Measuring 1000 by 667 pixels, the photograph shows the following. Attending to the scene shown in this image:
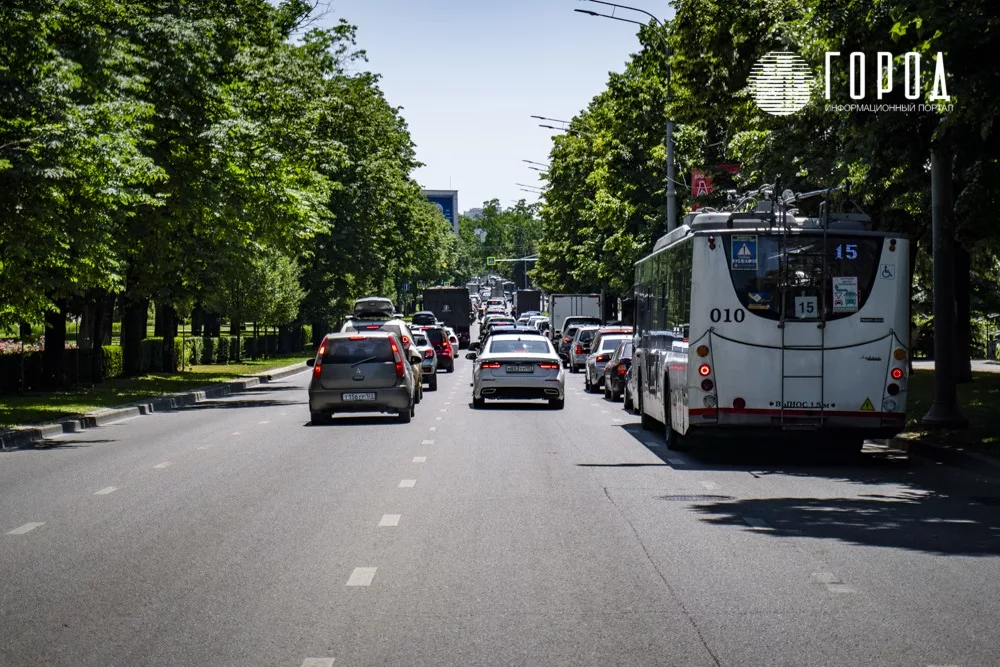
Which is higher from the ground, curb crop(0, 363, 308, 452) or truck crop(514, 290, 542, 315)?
truck crop(514, 290, 542, 315)

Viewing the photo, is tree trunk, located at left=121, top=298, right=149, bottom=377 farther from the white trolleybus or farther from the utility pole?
the white trolleybus

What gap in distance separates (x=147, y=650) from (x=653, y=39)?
1650 inches

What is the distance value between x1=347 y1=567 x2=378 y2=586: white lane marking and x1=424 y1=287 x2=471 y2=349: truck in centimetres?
7735

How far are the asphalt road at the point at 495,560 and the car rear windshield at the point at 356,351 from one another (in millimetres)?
6394

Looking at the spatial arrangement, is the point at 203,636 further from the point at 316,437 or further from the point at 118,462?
the point at 316,437

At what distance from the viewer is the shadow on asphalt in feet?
36.0

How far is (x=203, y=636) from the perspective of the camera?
7.23m

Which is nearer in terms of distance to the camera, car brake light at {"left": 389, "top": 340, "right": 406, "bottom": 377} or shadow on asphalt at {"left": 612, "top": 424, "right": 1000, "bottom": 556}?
shadow on asphalt at {"left": 612, "top": 424, "right": 1000, "bottom": 556}

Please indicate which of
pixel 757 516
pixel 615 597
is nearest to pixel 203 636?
pixel 615 597

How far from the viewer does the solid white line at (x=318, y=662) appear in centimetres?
656

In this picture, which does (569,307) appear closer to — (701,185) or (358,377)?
(701,185)

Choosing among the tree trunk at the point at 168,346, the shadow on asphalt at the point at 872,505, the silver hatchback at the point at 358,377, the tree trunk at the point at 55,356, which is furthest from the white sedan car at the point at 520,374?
the tree trunk at the point at 168,346

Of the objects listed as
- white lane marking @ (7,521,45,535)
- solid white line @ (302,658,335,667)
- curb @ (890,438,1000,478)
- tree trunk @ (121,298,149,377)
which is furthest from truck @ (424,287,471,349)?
solid white line @ (302,658,335,667)

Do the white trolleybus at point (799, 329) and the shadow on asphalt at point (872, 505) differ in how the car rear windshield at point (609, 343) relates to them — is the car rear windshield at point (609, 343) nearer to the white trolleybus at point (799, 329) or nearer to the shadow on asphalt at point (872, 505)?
the shadow on asphalt at point (872, 505)
